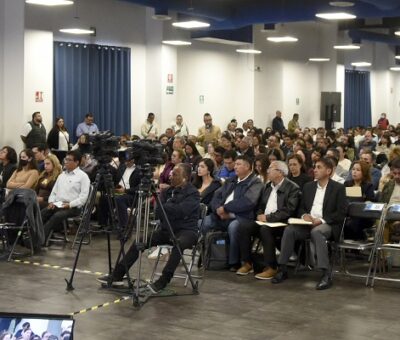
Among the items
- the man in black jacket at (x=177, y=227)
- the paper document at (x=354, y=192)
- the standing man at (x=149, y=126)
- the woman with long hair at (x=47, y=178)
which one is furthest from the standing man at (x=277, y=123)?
the man in black jacket at (x=177, y=227)

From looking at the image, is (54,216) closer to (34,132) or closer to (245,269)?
(245,269)

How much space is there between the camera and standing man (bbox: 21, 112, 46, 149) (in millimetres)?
13555

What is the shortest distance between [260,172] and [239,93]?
39.6ft

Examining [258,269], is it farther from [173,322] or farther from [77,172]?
[77,172]

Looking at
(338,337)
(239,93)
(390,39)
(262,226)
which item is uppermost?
(390,39)

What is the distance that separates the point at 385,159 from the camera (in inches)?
441

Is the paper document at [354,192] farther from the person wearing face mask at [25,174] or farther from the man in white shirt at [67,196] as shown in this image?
the person wearing face mask at [25,174]

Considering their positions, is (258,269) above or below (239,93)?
below

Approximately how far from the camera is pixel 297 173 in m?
7.92

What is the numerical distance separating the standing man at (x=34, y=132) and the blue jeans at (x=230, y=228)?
22.0 feet

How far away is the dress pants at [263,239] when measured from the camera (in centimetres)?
703

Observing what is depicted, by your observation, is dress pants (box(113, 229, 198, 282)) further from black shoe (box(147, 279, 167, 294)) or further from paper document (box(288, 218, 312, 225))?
paper document (box(288, 218, 312, 225))

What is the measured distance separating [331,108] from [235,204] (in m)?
15.7

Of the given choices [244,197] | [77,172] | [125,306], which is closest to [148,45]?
[77,172]
